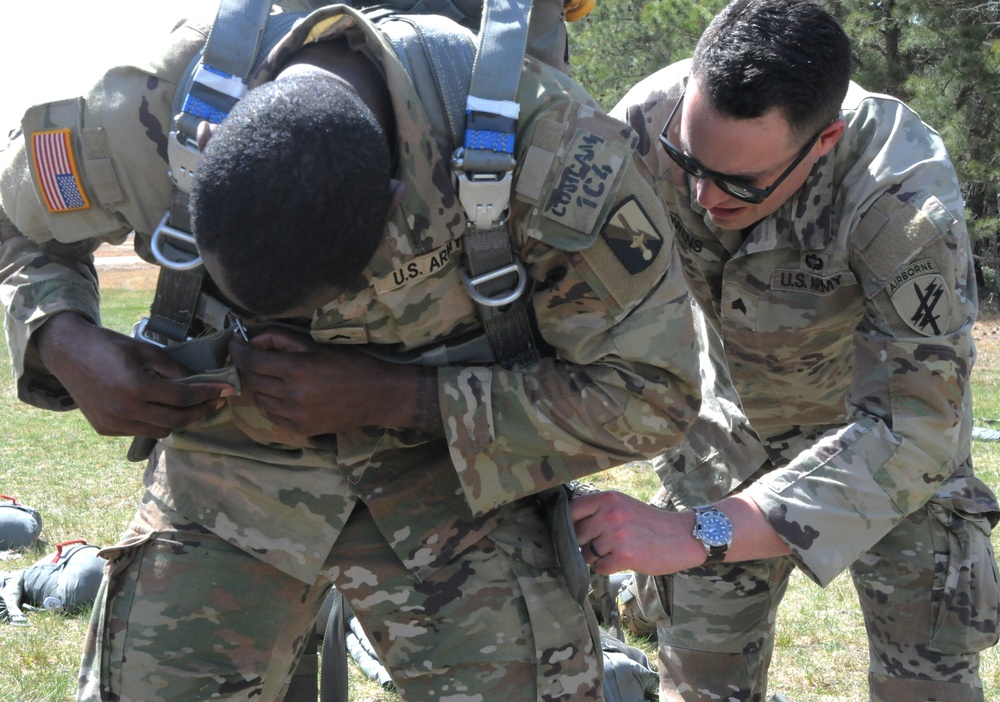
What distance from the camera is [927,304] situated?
290 centimetres

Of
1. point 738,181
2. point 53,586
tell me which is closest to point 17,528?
point 53,586

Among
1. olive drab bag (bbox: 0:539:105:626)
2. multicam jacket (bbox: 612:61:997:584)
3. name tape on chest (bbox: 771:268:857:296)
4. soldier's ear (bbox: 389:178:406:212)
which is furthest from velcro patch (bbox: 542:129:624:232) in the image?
→ olive drab bag (bbox: 0:539:105:626)

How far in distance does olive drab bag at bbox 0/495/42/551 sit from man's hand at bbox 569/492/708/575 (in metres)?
4.63

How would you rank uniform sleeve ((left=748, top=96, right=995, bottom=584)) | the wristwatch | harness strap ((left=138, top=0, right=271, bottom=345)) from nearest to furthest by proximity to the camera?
harness strap ((left=138, top=0, right=271, bottom=345))
the wristwatch
uniform sleeve ((left=748, top=96, right=995, bottom=584))

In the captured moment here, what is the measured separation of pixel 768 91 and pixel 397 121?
1.28 m

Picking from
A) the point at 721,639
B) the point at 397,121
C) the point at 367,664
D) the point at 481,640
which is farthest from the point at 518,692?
the point at 367,664

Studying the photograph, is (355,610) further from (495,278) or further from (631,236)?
(631,236)

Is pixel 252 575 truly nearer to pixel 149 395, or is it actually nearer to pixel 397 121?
pixel 149 395

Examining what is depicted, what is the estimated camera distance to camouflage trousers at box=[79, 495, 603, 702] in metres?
2.36

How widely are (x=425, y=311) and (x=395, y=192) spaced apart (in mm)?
394

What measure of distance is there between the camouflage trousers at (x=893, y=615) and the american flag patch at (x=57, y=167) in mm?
2510

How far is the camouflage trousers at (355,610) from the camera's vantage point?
2.36 m

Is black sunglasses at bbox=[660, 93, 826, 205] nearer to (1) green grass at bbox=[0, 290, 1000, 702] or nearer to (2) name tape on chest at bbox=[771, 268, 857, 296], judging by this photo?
(2) name tape on chest at bbox=[771, 268, 857, 296]

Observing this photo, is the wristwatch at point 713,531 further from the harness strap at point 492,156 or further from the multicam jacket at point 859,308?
the harness strap at point 492,156
